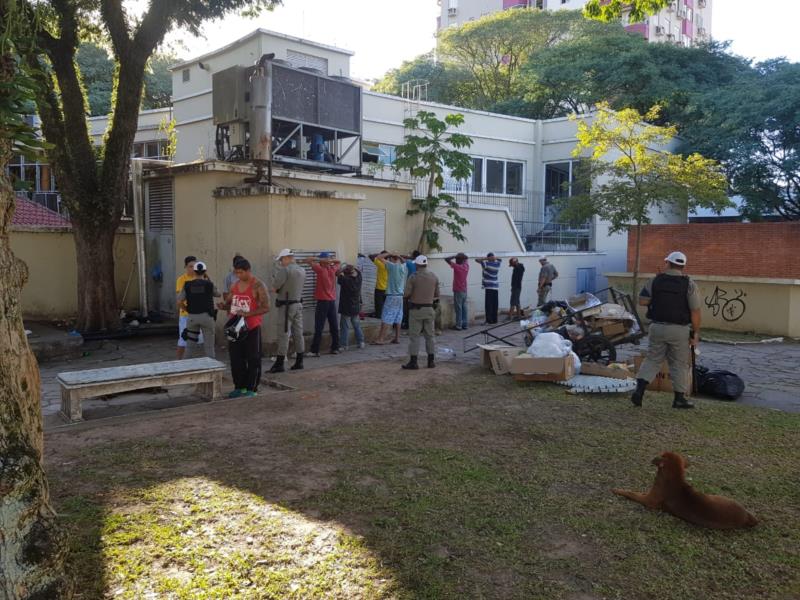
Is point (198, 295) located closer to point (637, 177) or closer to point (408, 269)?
point (408, 269)

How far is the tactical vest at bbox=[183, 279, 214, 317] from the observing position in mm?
8711

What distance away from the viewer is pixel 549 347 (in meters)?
9.02

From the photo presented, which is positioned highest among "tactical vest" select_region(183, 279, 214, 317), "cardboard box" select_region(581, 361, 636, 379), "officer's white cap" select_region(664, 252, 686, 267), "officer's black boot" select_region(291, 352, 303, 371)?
"officer's white cap" select_region(664, 252, 686, 267)

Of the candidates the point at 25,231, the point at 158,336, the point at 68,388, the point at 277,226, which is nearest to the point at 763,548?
the point at 68,388

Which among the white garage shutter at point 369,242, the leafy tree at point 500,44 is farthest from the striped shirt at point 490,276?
the leafy tree at point 500,44

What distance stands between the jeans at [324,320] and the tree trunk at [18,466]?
26.1 feet

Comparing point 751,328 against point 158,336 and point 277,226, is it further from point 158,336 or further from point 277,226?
point 158,336

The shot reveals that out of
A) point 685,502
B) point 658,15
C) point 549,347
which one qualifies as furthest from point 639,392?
point 658,15

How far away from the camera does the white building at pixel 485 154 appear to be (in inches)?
753

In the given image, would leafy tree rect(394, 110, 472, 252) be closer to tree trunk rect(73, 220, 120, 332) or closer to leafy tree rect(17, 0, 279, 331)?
leafy tree rect(17, 0, 279, 331)

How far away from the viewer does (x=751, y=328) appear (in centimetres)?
1561

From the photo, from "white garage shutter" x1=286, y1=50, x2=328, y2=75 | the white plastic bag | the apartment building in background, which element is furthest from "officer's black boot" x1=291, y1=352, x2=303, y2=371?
the apartment building in background

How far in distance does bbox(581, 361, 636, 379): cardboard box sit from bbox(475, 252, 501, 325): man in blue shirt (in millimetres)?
6564

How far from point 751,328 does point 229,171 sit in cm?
1239
